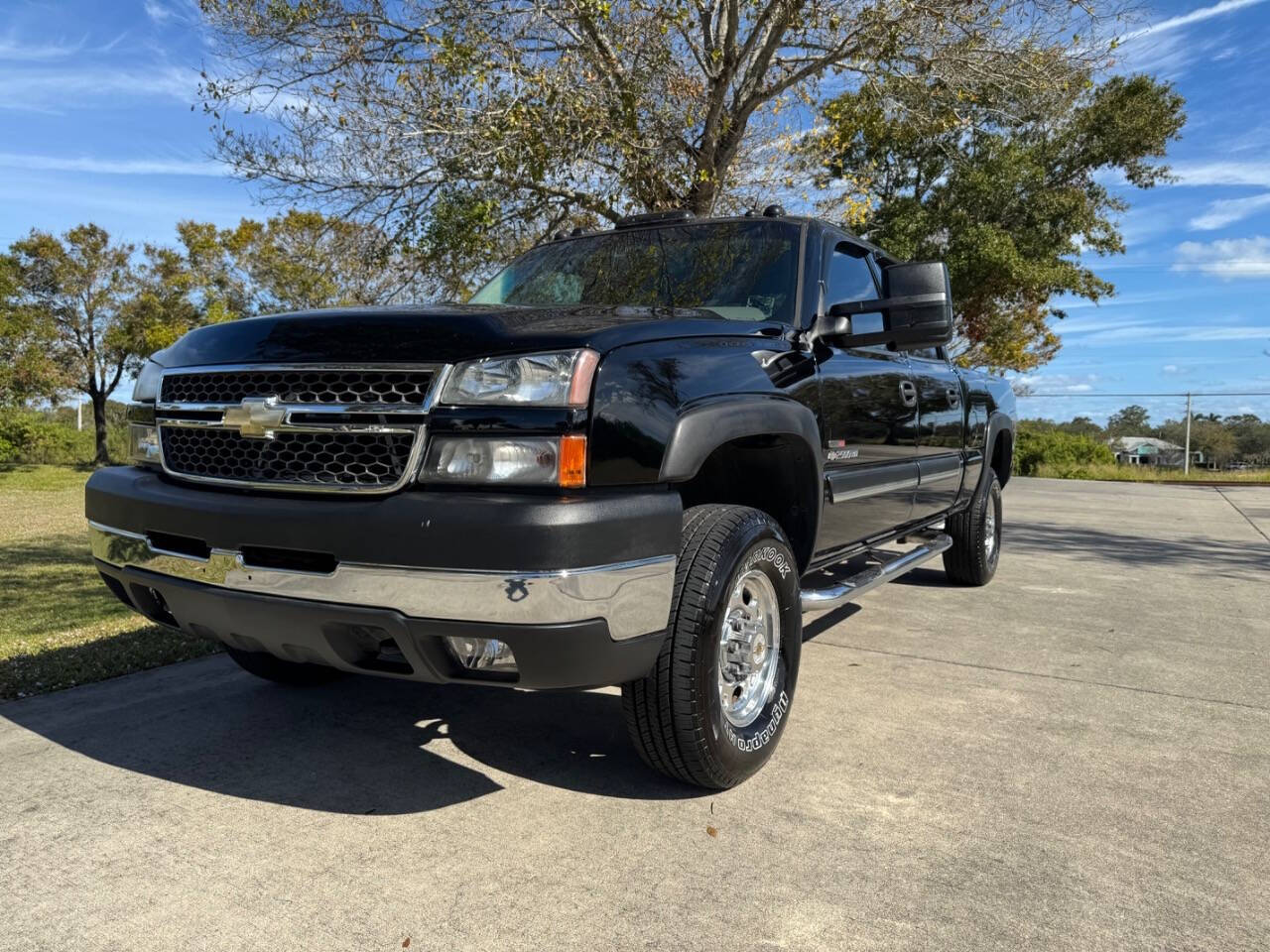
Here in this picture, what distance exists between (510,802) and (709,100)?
305 inches

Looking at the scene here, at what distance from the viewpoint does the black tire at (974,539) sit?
20.6 ft

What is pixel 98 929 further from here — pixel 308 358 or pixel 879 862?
pixel 879 862

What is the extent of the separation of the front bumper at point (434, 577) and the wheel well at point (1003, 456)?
5161mm

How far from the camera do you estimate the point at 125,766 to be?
10.3ft

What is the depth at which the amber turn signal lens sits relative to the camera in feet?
7.76

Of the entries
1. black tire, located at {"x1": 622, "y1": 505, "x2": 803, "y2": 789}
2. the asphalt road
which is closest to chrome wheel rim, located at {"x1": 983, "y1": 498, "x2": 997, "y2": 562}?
the asphalt road

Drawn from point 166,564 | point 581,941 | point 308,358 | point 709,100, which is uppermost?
point 709,100

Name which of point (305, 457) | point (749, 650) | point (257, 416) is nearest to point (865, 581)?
point (749, 650)

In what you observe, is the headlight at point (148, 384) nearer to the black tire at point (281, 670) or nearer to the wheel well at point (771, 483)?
the black tire at point (281, 670)

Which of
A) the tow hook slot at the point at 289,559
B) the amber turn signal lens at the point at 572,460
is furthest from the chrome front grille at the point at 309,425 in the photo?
the amber turn signal lens at the point at 572,460

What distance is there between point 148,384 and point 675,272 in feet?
6.55

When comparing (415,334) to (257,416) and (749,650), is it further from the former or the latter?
(749,650)

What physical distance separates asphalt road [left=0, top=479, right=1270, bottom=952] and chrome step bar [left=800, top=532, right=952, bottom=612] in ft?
1.46

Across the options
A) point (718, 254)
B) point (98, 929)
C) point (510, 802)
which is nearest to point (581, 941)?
point (510, 802)
